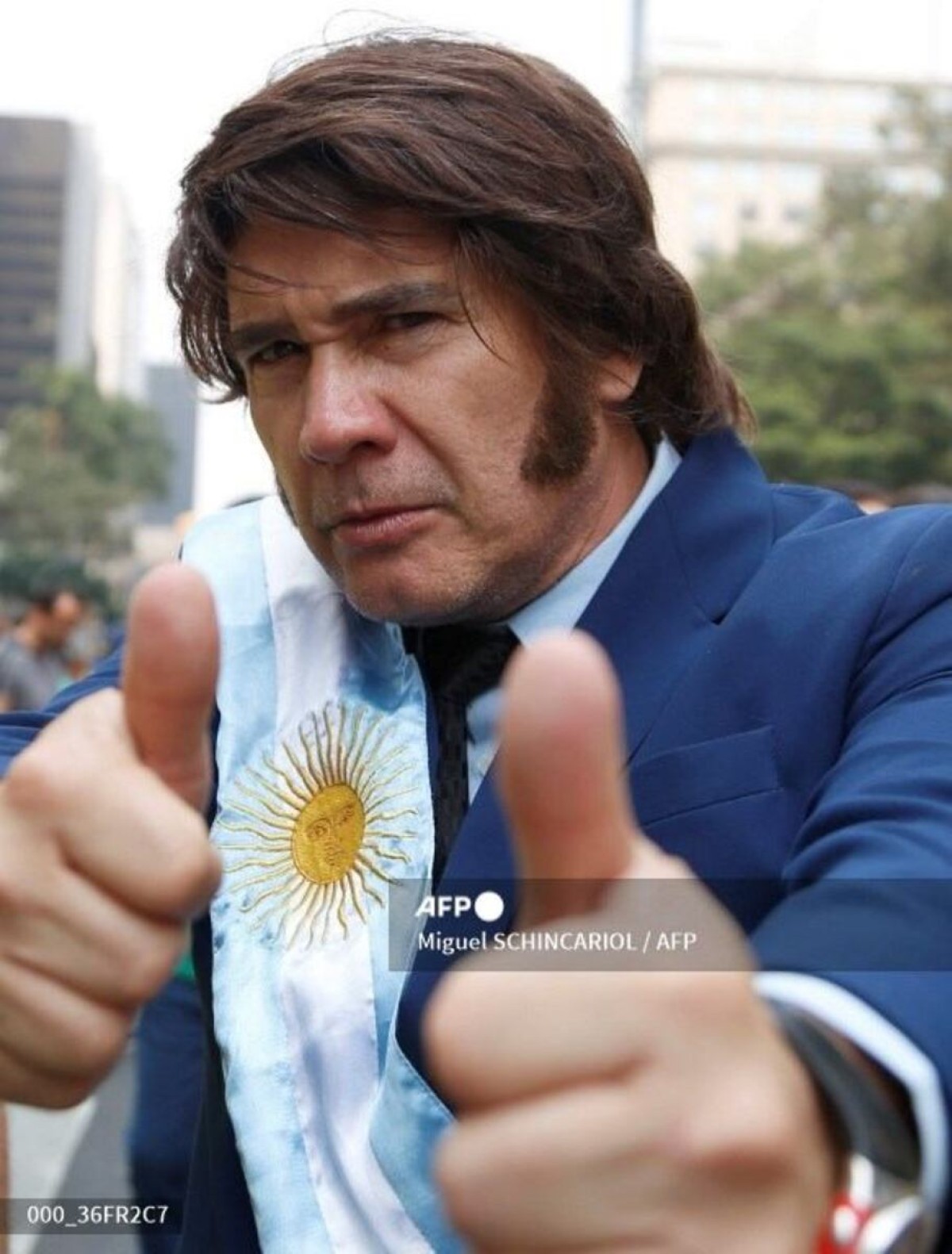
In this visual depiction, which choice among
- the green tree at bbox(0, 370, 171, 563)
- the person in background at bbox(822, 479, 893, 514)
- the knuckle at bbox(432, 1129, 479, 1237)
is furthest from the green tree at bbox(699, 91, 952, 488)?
the green tree at bbox(0, 370, 171, 563)

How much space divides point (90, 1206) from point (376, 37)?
1.78 m

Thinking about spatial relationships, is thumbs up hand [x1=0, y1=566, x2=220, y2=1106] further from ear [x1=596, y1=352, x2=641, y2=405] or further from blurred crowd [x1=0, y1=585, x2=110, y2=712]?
blurred crowd [x1=0, y1=585, x2=110, y2=712]

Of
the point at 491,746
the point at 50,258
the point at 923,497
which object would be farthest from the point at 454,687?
the point at 50,258

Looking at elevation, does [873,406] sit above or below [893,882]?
below

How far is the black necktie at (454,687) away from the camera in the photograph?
1.67 m

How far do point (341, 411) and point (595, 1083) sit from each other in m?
1.06

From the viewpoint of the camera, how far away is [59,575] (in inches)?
372

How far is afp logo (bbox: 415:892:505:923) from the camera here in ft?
4.90

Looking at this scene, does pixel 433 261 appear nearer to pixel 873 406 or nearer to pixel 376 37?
pixel 376 37

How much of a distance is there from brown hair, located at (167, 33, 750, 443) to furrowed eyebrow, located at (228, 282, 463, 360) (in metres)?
0.06

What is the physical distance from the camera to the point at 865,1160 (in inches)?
31.4

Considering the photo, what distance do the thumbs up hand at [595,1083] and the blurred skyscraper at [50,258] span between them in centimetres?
7850

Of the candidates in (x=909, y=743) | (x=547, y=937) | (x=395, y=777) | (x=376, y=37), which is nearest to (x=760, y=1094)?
(x=547, y=937)

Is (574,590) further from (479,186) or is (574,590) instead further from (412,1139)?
(412,1139)
